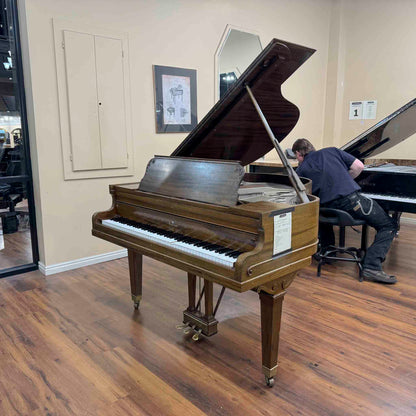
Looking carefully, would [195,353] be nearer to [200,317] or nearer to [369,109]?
[200,317]

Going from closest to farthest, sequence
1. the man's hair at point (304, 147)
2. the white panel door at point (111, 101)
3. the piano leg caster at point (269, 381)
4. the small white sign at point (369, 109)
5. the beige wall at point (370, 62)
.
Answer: the piano leg caster at point (269, 381) → the man's hair at point (304, 147) → the white panel door at point (111, 101) → the beige wall at point (370, 62) → the small white sign at point (369, 109)

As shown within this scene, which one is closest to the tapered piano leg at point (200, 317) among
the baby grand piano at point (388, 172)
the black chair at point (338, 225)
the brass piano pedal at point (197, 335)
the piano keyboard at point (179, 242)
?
the brass piano pedal at point (197, 335)

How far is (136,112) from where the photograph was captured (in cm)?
396

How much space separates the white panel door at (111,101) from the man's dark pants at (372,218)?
210 centimetres

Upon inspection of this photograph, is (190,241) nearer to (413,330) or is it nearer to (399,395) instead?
(399,395)

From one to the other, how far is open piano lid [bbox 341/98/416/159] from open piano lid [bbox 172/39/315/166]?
3.58 ft

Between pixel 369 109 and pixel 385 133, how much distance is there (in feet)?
7.69

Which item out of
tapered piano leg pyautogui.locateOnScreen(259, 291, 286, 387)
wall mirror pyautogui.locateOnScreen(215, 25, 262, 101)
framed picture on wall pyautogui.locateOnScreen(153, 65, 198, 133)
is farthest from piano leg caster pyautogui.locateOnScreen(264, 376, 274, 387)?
wall mirror pyautogui.locateOnScreen(215, 25, 262, 101)

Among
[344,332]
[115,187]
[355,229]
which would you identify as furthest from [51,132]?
[355,229]

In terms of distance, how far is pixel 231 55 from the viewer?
183 inches

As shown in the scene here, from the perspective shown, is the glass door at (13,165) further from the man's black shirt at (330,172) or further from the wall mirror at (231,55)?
the man's black shirt at (330,172)

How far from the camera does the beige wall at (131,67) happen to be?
131 inches

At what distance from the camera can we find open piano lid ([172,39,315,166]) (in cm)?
204

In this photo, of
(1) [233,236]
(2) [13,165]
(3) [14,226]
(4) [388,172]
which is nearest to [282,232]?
(1) [233,236]
